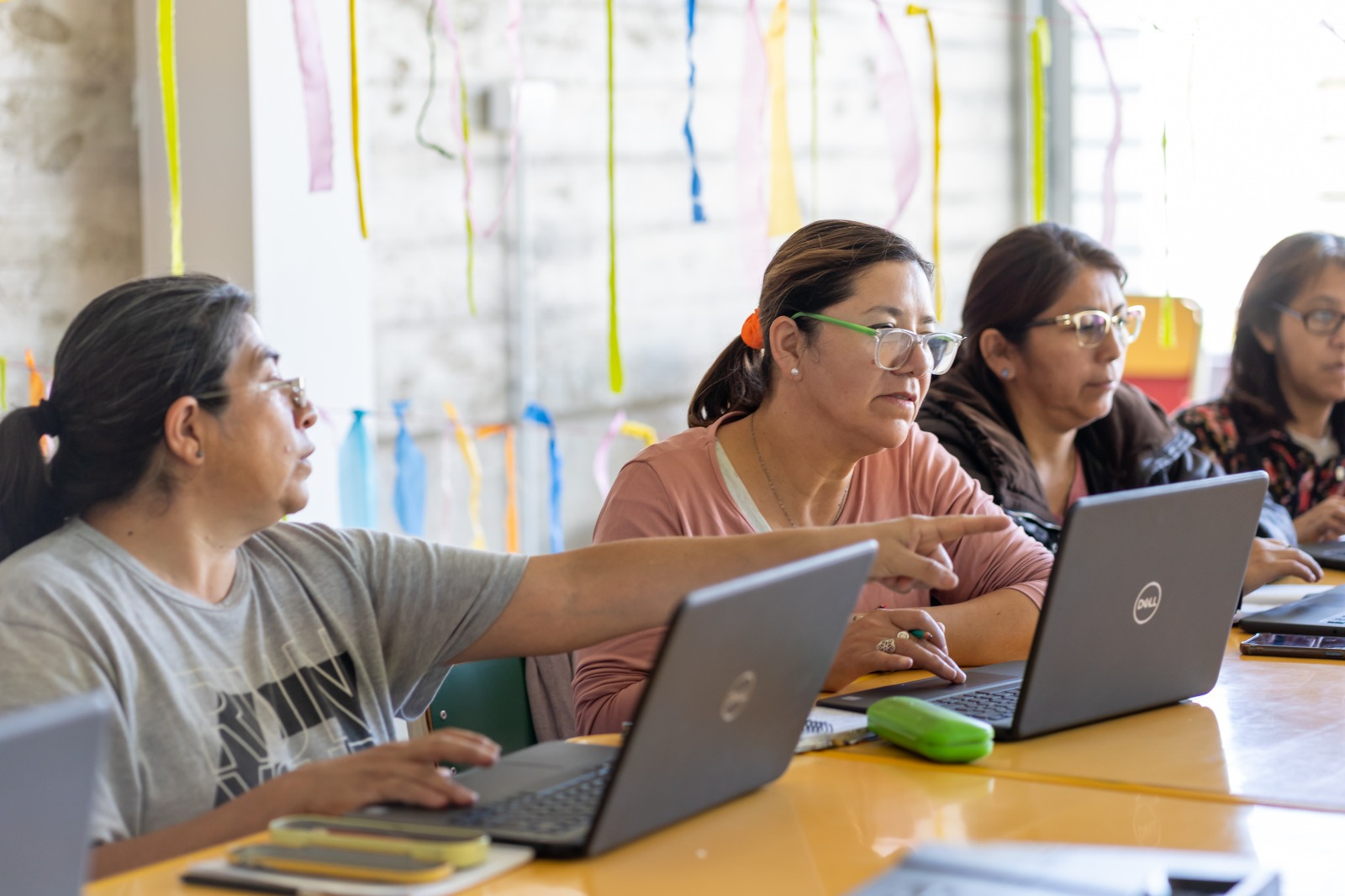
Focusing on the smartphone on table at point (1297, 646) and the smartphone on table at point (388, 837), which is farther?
the smartphone on table at point (1297, 646)

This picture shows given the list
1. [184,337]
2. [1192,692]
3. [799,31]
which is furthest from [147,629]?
[799,31]

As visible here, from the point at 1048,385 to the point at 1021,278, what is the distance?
0.68 feet

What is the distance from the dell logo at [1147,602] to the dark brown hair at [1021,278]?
1.28 m

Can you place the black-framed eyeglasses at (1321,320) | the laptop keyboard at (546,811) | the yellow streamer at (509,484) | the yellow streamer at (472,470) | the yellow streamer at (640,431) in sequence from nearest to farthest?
the laptop keyboard at (546,811)
the black-framed eyeglasses at (1321,320)
the yellow streamer at (472,470)
the yellow streamer at (509,484)
the yellow streamer at (640,431)

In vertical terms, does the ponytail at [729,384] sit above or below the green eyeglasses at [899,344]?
below

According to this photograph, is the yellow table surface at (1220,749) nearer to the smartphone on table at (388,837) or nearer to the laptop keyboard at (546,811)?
the laptop keyboard at (546,811)

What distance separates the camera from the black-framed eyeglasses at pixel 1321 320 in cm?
334

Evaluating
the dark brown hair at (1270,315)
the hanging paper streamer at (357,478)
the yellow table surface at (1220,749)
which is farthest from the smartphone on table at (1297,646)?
the hanging paper streamer at (357,478)

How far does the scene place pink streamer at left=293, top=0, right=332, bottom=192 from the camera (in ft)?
8.59

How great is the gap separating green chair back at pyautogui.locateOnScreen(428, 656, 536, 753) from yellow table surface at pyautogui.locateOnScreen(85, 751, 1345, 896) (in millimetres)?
639

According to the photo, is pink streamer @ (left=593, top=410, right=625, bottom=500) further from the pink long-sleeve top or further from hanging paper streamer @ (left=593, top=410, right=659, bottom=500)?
the pink long-sleeve top

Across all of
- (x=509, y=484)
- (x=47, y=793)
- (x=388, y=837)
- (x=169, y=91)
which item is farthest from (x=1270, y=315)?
(x=47, y=793)

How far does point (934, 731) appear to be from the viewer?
1497mm

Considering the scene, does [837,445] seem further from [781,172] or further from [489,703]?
[781,172]
